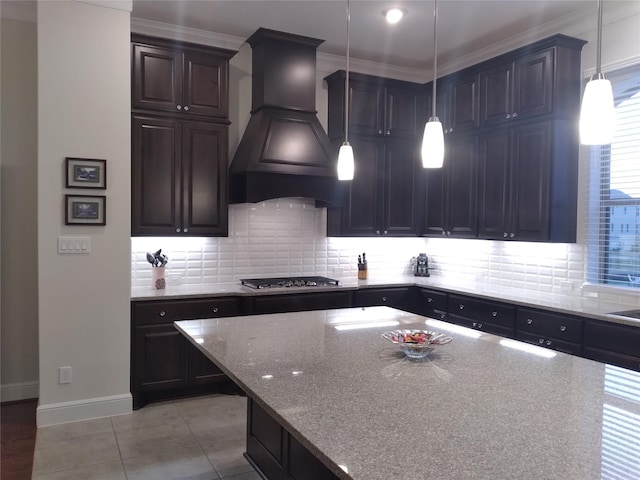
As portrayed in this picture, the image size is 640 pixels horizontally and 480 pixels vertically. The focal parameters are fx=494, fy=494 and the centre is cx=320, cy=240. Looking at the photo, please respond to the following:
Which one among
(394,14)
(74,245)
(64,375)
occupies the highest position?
(394,14)

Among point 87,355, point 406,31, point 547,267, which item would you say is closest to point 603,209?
point 547,267

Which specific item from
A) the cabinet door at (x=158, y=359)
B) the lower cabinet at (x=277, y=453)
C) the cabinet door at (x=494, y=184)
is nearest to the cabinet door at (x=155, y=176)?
the cabinet door at (x=158, y=359)

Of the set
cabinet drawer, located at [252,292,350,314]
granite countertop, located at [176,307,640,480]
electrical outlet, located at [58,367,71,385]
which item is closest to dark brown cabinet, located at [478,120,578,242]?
cabinet drawer, located at [252,292,350,314]

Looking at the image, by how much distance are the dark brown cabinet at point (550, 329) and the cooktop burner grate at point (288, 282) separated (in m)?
1.63

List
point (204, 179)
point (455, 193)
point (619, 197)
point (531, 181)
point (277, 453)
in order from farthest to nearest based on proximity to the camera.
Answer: point (455, 193) < point (204, 179) < point (531, 181) < point (619, 197) < point (277, 453)

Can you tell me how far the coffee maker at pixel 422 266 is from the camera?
543 centimetres

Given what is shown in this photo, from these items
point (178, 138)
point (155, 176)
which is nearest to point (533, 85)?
point (178, 138)

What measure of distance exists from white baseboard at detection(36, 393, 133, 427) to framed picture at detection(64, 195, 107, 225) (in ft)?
4.26

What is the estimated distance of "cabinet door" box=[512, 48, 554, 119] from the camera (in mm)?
3854

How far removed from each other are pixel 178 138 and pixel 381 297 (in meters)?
2.32

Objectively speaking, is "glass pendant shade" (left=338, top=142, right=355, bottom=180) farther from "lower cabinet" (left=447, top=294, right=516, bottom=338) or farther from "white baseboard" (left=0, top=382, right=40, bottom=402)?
"white baseboard" (left=0, top=382, right=40, bottom=402)

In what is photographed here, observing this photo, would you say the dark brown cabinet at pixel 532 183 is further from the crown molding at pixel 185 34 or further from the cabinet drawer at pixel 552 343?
the crown molding at pixel 185 34

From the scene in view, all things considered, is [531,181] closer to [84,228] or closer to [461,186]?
[461,186]

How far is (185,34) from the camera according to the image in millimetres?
4422
